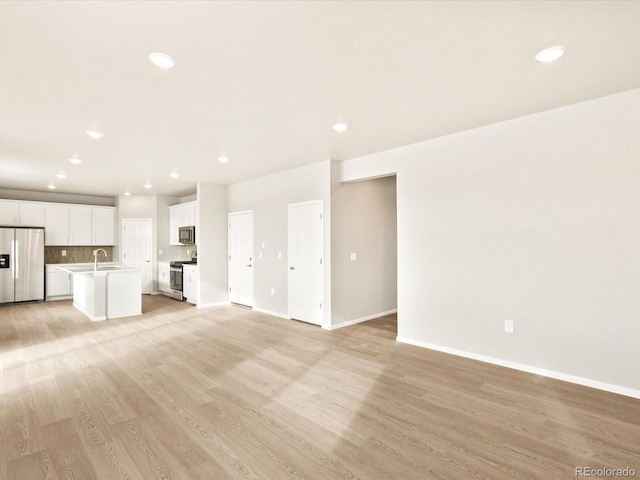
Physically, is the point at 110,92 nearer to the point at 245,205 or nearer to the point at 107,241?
the point at 245,205

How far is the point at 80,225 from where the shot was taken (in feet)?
28.6

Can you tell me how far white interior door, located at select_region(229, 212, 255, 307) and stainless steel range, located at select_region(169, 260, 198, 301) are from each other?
1.33 metres

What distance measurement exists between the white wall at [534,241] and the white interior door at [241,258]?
353cm

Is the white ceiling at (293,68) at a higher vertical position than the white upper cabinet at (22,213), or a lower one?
higher

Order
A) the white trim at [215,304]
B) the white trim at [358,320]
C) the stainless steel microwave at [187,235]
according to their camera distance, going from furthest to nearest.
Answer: the stainless steel microwave at [187,235] < the white trim at [215,304] < the white trim at [358,320]

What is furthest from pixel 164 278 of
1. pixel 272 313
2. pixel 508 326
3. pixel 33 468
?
pixel 508 326

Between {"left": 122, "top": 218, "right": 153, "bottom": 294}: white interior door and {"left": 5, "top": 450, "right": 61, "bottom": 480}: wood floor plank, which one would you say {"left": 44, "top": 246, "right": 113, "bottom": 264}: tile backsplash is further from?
{"left": 5, "top": 450, "right": 61, "bottom": 480}: wood floor plank

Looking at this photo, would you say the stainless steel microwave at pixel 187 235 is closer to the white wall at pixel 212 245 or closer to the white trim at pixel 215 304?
the white wall at pixel 212 245

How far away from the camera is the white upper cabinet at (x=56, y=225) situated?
8.27 meters

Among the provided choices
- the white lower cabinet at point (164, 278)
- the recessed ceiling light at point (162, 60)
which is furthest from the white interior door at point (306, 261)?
the white lower cabinet at point (164, 278)

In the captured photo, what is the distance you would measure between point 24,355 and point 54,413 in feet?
6.88

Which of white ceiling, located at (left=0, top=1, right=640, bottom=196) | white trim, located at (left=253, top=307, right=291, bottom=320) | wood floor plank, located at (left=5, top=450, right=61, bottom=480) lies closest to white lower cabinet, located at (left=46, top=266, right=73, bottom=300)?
white ceiling, located at (left=0, top=1, right=640, bottom=196)

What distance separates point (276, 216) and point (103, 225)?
569 centimetres

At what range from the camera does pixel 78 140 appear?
4285mm
